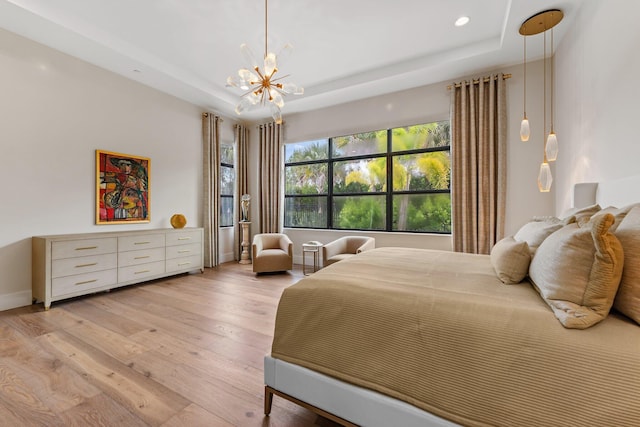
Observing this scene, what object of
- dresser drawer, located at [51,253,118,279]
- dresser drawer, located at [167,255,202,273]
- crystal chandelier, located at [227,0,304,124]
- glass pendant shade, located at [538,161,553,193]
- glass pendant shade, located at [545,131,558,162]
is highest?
crystal chandelier, located at [227,0,304,124]

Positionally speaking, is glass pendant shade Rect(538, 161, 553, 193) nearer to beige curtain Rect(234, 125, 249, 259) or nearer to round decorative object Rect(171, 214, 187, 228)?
round decorative object Rect(171, 214, 187, 228)

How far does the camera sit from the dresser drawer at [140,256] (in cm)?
367

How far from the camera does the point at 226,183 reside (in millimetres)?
5762

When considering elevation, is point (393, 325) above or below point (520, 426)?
above

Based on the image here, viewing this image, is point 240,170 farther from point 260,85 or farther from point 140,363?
point 140,363

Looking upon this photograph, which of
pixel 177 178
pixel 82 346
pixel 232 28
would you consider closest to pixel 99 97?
pixel 177 178

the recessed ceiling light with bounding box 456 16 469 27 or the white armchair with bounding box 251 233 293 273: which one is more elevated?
the recessed ceiling light with bounding box 456 16 469 27

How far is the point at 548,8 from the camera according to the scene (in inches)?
103

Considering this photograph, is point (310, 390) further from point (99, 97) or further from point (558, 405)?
point (99, 97)

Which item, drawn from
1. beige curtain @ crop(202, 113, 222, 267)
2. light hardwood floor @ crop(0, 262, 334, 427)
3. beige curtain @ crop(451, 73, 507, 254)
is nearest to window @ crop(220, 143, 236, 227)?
beige curtain @ crop(202, 113, 222, 267)

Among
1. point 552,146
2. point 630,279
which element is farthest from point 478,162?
point 630,279

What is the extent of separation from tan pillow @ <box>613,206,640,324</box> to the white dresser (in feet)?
14.7

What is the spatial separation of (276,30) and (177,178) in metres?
2.94

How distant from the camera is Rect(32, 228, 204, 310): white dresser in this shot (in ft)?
10.0
